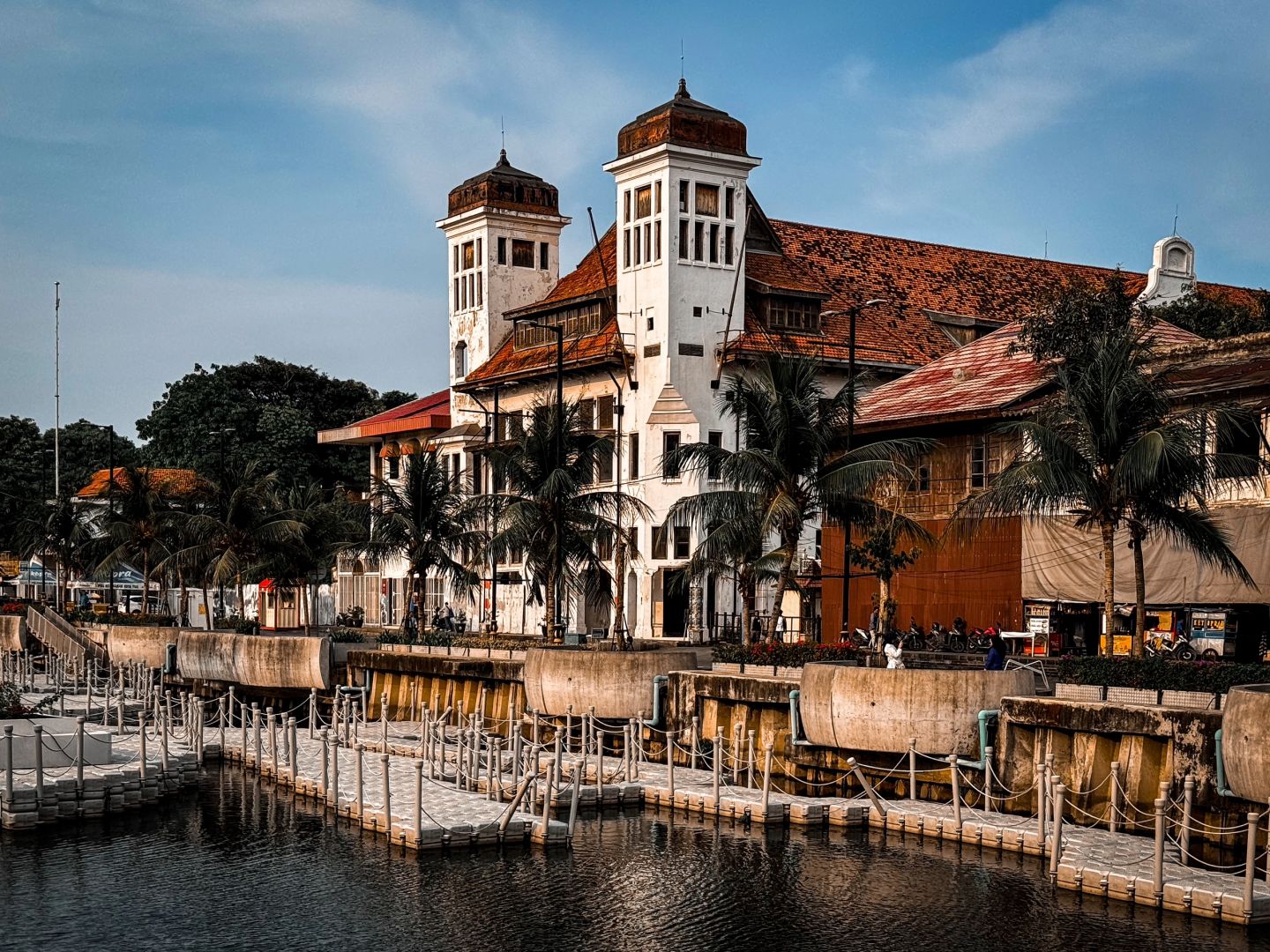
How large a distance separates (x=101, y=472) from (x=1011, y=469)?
8690 cm

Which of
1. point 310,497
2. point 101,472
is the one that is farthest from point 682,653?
point 101,472

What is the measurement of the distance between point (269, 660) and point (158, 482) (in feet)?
139

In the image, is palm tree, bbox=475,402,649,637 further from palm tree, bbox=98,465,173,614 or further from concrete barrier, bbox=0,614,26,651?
concrete barrier, bbox=0,614,26,651

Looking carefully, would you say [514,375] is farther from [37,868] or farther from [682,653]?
[37,868]

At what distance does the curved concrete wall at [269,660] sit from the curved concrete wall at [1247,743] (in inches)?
1200

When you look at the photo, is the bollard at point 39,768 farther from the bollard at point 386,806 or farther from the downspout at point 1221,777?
the downspout at point 1221,777

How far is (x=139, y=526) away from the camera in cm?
6812

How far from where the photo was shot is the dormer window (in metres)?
62.0

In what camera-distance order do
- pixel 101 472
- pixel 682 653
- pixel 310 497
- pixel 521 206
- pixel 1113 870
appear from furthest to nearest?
pixel 101 472
pixel 521 206
pixel 310 497
pixel 682 653
pixel 1113 870

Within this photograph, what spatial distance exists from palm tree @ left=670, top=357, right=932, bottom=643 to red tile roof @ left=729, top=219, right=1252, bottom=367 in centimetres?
2109

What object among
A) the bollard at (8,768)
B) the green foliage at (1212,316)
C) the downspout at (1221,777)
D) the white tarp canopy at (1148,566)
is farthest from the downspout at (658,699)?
the green foliage at (1212,316)

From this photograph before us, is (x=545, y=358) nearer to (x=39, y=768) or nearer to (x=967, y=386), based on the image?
(x=967, y=386)

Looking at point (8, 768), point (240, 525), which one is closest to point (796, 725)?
point (8, 768)

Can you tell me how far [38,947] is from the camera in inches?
832
